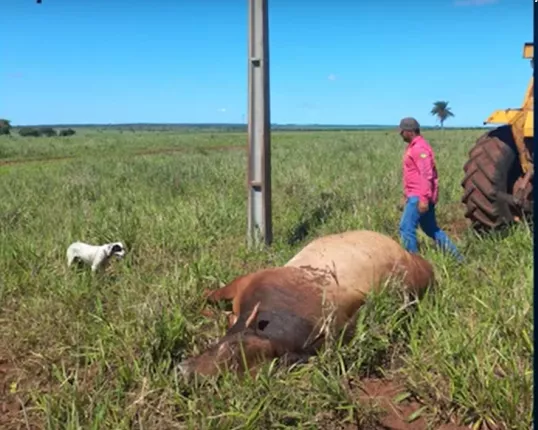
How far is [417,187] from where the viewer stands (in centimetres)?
662

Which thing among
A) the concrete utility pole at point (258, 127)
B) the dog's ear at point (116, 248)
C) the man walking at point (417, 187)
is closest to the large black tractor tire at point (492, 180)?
the man walking at point (417, 187)

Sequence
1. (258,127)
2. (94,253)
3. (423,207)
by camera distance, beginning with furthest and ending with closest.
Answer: (258,127)
(423,207)
(94,253)

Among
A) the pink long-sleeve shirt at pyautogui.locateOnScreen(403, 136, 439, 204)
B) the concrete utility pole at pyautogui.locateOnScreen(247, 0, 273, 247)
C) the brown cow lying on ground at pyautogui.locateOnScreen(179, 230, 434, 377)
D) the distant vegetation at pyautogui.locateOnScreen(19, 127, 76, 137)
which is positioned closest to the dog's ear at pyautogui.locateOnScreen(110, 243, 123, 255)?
the brown cow lying on ground at pyautogui.locateOnScreen(179, 230, 434, 377)

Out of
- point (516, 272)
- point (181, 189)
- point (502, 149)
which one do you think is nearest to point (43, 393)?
point (516, 272)

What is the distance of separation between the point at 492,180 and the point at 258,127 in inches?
101

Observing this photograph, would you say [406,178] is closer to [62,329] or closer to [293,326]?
[293,326]

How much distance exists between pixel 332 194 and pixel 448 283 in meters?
5.52

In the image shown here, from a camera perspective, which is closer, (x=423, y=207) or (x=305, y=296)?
(x=305, y=296)

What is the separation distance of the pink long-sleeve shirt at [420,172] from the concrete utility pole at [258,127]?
153 cm

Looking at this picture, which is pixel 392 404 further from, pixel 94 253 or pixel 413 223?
pixel 413 223

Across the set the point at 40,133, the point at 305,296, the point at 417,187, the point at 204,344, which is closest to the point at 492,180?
the point at 417,187

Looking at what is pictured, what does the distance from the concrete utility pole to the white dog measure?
5.18 ft

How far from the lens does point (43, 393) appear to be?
3.72 m

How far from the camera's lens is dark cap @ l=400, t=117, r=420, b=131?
664cm
